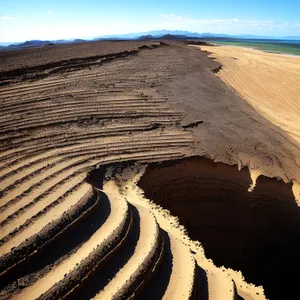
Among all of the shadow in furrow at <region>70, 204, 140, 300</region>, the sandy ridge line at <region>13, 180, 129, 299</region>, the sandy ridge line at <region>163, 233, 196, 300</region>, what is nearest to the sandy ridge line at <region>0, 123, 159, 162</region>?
the sandy ridge line at <region>13, 180, 129, 299</region>

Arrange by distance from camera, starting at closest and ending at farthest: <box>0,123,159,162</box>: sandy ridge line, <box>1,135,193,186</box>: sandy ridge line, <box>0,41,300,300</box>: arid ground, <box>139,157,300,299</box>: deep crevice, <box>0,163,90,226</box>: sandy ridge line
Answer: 1. <box>0,41,300,300</box>: arid ground
2. <box>0,163,90,226</box>: sandy ridge line
3. <box>1,135,193,186</box>: sandy ridge line
4. <box>0,123,159,162</box>: sandy ridge line
5. <box>139,157,300,299</box>: deep crevice

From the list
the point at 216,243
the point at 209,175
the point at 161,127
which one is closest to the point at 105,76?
the point at 161,127

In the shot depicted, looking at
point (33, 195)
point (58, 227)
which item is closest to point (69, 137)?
point (33, 195)

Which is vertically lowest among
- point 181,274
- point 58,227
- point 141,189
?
point 181,274

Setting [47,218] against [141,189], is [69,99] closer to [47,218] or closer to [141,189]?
[141,189]

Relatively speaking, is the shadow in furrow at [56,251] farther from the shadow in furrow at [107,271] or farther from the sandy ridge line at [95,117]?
the sandy ridge line at [95,117]

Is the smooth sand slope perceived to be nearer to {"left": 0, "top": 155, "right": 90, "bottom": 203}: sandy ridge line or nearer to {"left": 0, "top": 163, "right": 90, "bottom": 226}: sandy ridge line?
{"left": 0, "top": 155, "right": 90, "bottom": 203}: sandy ridge line
